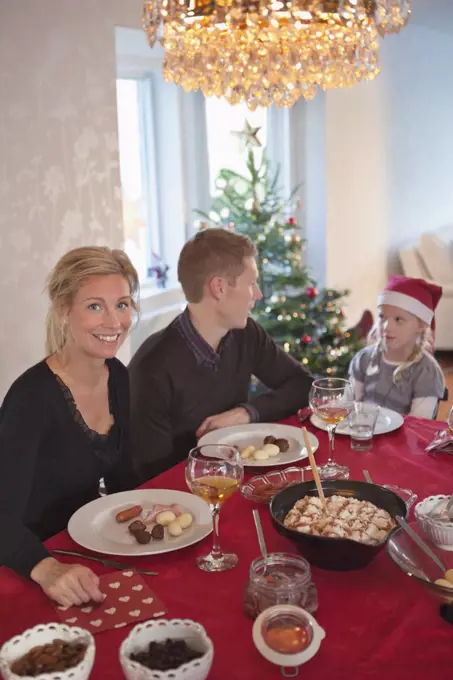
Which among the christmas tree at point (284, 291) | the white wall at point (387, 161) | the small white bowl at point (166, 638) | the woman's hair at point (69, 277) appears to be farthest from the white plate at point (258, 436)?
the white wall at point (387, 161)

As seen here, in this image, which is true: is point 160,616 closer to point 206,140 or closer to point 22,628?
point 22,628

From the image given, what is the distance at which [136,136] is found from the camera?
4.68 meters

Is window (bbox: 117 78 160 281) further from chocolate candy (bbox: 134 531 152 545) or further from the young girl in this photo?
chocolate candy (bbox: 134 531 152 545)

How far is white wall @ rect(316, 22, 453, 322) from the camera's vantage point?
573cm

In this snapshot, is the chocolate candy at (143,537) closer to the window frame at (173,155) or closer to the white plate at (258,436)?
the white plate at (258,436)

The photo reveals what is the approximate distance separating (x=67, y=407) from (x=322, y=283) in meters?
4.07

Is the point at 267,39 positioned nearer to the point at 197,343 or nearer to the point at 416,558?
the point at 197,343

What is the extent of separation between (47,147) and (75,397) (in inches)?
70.3

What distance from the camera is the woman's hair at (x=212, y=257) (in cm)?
231

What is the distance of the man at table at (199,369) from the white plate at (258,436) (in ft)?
0.32

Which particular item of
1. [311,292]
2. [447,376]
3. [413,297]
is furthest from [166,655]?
[447,376]

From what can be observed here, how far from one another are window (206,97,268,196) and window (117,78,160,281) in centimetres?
44

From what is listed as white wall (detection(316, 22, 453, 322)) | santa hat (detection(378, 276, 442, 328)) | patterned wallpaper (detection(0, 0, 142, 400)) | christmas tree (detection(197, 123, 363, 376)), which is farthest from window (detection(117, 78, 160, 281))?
santa hat (detection(378, 276, 442, 328))

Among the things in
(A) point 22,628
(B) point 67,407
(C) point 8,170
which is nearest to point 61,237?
(C) point 8,170
